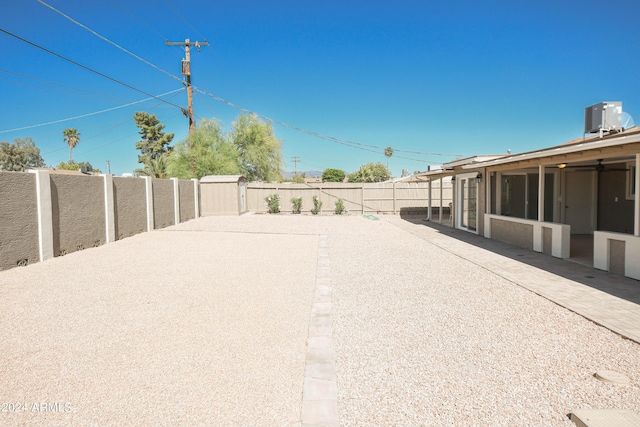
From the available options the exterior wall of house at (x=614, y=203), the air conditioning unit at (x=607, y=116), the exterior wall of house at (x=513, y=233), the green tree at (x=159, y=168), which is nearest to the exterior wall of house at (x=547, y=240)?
the exterior wall of house at (x=513, y=233)

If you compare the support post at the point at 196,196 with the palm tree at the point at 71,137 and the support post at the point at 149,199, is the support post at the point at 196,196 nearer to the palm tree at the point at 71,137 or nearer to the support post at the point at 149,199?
the support post at the point at 149,199

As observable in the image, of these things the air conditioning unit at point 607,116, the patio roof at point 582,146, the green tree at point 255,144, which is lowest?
the patio roof at point 582,146

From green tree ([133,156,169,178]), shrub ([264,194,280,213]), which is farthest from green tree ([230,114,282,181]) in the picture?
shrub ([264,194,280,213])

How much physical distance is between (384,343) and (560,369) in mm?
1643

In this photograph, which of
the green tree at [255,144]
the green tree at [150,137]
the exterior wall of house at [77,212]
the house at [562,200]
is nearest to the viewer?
the house at [562,200]

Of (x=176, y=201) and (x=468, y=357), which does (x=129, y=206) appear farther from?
(x=468, y=357)

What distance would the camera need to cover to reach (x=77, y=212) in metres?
9.95

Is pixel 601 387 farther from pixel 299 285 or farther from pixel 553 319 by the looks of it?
pixel 299 285

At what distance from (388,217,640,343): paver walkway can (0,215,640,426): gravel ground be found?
0.32 metres

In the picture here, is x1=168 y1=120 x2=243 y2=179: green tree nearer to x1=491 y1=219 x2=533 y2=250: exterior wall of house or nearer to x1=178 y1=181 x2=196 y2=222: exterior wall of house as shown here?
x1=178 y1=181 x2=196 y2=222: exterior wall of house

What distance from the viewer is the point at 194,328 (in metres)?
4.45

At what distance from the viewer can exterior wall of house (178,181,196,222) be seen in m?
17.7

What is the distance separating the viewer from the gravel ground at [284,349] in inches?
110

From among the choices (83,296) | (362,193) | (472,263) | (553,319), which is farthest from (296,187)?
(553,319)
